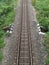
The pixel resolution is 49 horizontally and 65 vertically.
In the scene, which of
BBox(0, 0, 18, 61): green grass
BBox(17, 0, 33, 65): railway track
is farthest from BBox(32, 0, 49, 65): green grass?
BBox(0, 0, 18, 61): green grass

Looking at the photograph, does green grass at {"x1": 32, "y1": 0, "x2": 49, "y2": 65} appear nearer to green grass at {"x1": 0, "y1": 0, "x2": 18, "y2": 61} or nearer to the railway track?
the railway track

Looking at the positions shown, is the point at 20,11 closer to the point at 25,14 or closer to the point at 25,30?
the point at 25,14

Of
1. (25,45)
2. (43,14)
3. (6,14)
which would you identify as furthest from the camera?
(6,14)

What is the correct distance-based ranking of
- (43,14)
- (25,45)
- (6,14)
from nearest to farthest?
(25,45) < (43,14) < (6,14)

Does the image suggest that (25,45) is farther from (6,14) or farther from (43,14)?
(6,14)

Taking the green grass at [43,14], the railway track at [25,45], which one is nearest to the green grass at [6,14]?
the railway track at [25,45]

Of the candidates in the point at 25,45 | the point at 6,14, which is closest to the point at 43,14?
the point at 6,14

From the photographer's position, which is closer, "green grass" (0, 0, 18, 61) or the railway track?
the railway track

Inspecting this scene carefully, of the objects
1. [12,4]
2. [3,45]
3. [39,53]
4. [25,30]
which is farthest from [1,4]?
[39,53]

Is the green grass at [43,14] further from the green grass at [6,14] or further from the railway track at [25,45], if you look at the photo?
the green grass at [6,14]

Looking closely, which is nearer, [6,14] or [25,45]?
[25,45]

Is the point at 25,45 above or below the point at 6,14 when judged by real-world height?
below
